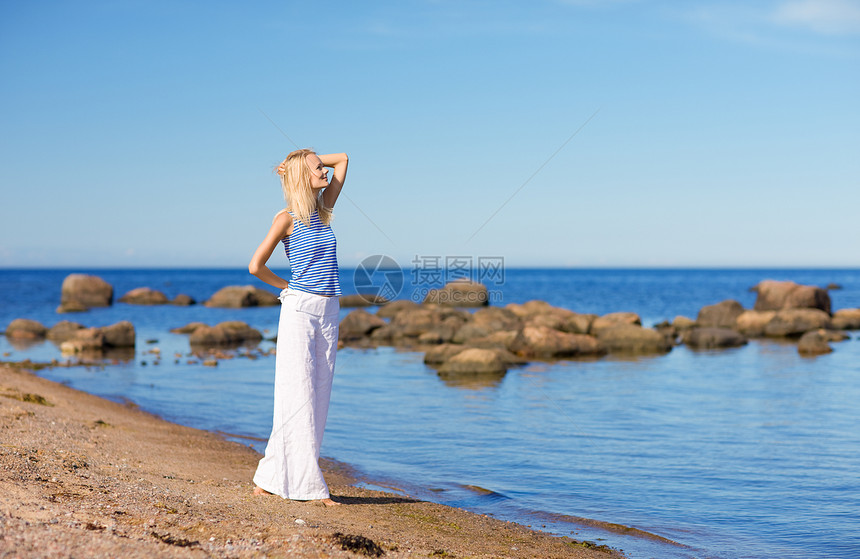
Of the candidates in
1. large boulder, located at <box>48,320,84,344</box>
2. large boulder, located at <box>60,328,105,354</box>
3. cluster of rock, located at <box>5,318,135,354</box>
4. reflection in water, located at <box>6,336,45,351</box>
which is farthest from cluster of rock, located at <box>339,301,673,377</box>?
reflection in water, located at <box>6,336,45,351</box>

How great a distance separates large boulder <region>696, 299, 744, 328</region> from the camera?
1136 inches

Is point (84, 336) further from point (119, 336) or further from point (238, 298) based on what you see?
point (238, 298)

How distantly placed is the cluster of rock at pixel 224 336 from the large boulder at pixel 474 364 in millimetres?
9539

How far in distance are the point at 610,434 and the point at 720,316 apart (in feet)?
67.2

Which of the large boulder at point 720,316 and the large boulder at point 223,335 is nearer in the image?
the large boulder at point 223,335

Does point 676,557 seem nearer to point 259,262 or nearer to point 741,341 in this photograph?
point 259,262

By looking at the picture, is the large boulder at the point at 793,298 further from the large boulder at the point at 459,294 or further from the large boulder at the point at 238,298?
the large boulder at the point at 238,298

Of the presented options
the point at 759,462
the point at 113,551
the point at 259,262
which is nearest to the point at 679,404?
the point at 759,462

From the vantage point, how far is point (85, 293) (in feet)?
156

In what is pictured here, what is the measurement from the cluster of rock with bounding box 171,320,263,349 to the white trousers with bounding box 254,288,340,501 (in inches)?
746

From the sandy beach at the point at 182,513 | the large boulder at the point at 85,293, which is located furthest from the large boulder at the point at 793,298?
the large boulder at the point at 85,293

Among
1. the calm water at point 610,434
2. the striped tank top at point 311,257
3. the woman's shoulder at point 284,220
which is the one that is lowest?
the calm water at point 610,434

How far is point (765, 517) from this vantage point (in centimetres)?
700

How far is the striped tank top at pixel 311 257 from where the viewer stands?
5.17 meters
